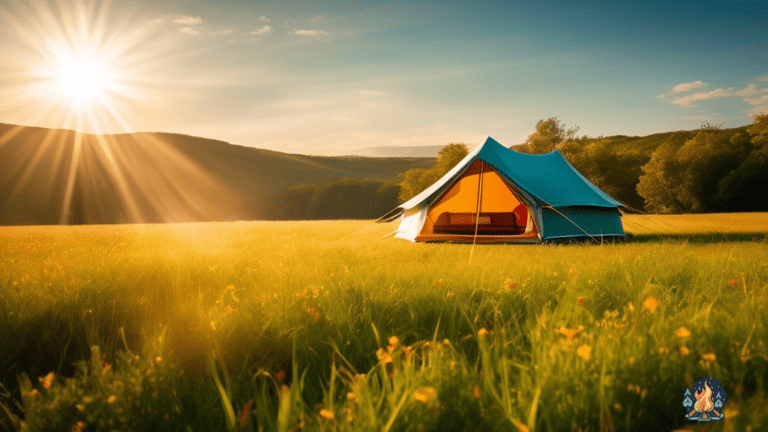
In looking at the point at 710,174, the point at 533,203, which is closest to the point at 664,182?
the point at 710,174

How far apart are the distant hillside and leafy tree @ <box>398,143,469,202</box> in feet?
61.5

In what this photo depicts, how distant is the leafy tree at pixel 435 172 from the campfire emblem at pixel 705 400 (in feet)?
122

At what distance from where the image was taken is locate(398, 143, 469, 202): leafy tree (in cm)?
3994

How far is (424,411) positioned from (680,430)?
0.84 meters

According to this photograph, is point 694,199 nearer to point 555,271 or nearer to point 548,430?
point 555,271

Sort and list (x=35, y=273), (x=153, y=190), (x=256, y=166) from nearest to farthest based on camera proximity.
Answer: (x=35, y=273) → (x=153, y=190) → (x=256, y=166)

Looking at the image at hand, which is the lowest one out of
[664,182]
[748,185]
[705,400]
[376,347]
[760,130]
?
[376,347]

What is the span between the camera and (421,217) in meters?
9.46

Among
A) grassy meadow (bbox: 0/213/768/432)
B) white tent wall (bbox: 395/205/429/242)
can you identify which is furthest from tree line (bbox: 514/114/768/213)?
grassy meadow (bbox: 0/213/768/432)

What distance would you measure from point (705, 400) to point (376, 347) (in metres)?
1.52

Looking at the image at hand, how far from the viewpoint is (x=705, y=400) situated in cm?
147

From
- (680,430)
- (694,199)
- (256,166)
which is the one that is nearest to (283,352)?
(680,430)

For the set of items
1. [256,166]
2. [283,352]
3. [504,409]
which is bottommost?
[283,352]

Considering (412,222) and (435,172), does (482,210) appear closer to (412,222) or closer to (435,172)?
(412,222)
